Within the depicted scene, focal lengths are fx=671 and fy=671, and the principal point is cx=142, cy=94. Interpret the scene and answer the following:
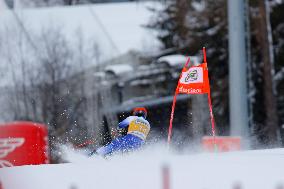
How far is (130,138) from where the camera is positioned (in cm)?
928

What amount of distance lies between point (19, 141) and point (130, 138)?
356cm

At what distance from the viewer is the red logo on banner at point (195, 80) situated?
9.71m

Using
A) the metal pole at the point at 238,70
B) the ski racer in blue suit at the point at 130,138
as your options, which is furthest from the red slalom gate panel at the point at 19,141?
the metal pole at the point at 238,70

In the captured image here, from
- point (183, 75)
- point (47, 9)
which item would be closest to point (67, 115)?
point (47, 9)

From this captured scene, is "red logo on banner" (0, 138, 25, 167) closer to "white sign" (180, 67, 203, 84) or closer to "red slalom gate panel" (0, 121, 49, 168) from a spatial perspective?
"red slalom gate panel" (0, 121, 49, 168)

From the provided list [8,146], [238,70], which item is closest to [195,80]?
[238,70]

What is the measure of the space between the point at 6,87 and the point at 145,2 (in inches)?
326

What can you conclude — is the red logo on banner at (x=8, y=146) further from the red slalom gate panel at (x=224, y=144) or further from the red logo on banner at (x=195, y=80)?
the red slalom gate panel at (x=224, y=144)

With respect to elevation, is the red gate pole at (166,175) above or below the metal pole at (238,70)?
above

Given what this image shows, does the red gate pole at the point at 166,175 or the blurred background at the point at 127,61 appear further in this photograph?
the blurred background at the point at 127,61

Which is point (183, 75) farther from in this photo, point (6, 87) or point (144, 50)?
point (144, 50)

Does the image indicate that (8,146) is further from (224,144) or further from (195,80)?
(224,144)

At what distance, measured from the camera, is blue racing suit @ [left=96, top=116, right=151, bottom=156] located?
9.21 meters

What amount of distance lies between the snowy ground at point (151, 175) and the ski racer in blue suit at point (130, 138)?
319 cm
